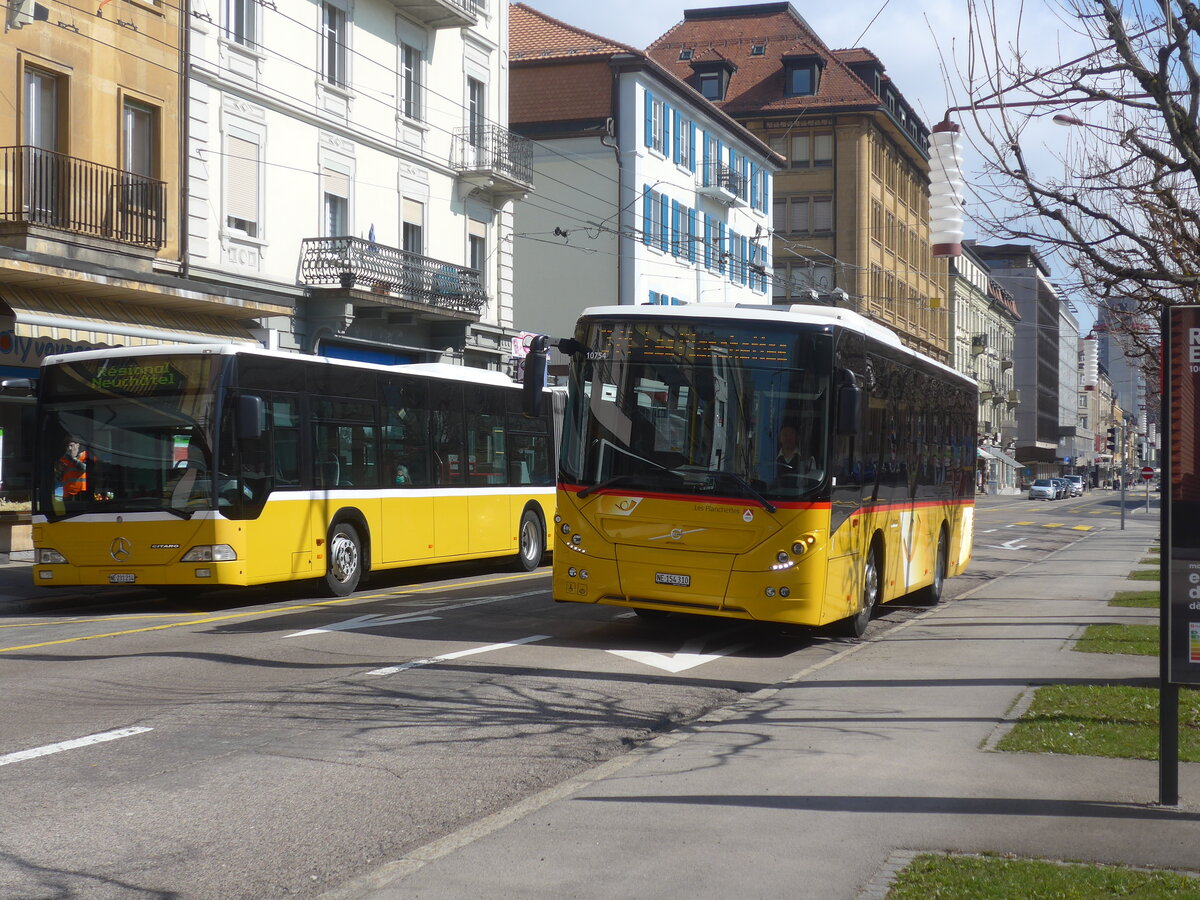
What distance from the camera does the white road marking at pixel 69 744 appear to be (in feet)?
24.8

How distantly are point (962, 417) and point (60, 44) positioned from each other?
49.3ft

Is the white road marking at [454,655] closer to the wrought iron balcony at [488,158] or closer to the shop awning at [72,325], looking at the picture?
the shop awning at [72,325]

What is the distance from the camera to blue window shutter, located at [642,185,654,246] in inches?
1909

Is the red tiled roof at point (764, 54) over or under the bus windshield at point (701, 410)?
over

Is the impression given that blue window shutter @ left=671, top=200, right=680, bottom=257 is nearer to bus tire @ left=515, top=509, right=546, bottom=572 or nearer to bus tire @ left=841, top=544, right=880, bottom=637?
bus tire @ left=515, top=509, right=546, bottom=572

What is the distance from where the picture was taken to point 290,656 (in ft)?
38.0

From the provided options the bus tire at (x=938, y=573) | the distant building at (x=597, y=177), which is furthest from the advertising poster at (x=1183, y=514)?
the distant building at (x=597, y=177)

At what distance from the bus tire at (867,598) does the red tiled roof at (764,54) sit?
6022 centimetres

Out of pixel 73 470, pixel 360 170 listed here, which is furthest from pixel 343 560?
pixel 360 170

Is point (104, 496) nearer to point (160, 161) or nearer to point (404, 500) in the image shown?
point (404, 500)

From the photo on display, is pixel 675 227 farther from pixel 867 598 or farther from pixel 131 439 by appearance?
pixel 867 598

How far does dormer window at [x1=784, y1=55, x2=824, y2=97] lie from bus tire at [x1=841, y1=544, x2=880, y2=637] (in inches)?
2430

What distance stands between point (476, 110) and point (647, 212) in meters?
12.8

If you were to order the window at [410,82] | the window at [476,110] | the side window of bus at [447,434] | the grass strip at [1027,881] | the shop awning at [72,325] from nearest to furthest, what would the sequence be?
the grass strip at [1027,881] → the side window of bus at [447,434] → the shop awning at [72,325] → the window at [410,82] → the window at [476,110]
